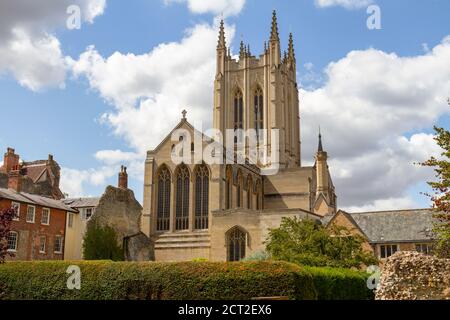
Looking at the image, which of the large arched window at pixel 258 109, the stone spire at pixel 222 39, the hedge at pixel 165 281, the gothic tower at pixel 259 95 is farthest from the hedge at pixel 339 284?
the stone spire at pixel 222 39

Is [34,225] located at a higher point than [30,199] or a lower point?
lower

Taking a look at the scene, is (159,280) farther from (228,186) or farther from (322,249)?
(228,186)

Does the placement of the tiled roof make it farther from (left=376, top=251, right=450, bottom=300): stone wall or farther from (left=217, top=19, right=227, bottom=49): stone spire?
(left=376, top=251, right=450, bottom=300): stone wall

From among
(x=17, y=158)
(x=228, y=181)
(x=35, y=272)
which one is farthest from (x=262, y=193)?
(x=35, y=272)

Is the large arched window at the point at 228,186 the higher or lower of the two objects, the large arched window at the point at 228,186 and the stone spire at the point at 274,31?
the lower

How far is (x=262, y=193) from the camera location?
68312 mm

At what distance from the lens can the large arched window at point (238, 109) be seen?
86.2m

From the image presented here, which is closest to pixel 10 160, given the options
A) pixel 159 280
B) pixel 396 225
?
pixel 396 225

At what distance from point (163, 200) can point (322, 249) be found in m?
23.7

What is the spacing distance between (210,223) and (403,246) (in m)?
18.4

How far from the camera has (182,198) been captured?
56531 mm

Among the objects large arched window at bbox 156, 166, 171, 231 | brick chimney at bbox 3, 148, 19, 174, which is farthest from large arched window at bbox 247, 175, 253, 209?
brick chimney at bbox 3, 148, 19, 174

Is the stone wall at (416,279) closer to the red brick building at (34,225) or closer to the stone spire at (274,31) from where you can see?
the red brick building at (34,225)

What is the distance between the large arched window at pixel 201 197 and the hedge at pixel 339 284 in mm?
23081
